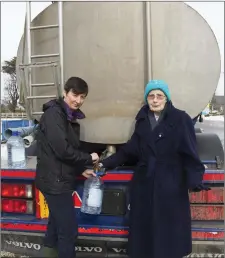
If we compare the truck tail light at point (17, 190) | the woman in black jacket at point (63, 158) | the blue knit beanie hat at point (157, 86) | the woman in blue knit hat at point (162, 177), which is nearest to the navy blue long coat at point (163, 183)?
the woman in blue knit hat at point (162, 177)

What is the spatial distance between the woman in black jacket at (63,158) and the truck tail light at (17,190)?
32 cm

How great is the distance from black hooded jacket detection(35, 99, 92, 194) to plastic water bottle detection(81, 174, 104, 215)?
5.9 inches

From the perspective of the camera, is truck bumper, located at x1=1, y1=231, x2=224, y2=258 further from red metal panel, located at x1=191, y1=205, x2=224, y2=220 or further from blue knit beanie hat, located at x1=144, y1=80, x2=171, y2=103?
blue knit beanie hat, located at x1=144, y1=80, x2=171, y2=103

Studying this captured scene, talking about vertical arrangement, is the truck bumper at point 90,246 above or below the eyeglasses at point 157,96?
below

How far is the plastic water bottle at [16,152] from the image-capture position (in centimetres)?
280

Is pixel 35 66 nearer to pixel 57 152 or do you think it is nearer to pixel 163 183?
pixel 57 152

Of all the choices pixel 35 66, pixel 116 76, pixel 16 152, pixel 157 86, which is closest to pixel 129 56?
pixel 116 76

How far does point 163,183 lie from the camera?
2.42 m

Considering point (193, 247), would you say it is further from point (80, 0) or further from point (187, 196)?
point (80, 0)

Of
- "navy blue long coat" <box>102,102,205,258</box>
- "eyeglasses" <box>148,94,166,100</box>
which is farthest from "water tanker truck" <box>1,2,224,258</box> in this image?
"eyeglasses" <box>148,94,166,100</box>

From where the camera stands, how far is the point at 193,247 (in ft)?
8.54

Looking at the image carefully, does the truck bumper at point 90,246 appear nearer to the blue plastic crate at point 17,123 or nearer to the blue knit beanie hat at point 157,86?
the blue plastic crate at point 17,123

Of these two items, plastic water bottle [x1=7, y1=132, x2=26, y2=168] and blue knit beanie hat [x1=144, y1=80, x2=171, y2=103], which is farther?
plastic water bottle [x1=7, y1=132, x2=26, y2=168]

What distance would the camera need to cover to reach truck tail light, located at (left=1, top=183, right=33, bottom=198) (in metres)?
2.81
